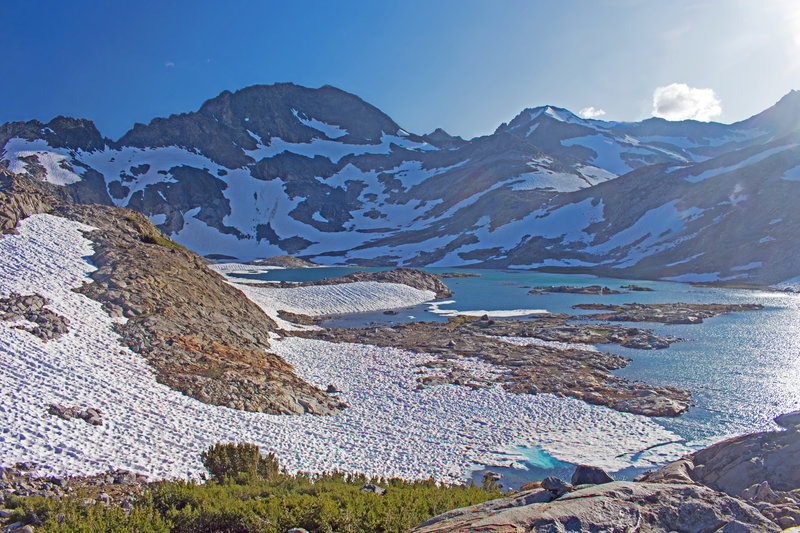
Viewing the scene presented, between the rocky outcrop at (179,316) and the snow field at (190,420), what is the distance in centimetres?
83

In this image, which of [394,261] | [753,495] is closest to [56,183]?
[394,261]

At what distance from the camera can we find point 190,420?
15.3 m

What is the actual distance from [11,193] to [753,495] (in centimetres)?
3372

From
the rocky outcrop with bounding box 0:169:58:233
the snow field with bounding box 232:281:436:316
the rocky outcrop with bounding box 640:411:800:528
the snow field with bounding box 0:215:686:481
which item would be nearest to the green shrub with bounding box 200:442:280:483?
the snow field with bounding box 0:215:686:481

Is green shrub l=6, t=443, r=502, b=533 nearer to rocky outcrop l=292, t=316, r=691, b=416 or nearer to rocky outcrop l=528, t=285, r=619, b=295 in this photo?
rocky outcrop l=292, t=316, r=691, b=416

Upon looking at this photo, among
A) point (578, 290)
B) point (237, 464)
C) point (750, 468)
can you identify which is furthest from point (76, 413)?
point (578, 290)

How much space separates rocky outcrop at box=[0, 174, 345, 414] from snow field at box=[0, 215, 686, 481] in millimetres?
833

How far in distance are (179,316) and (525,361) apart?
70.3 feet

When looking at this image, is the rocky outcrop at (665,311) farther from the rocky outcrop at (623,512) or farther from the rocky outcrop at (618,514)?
the rocky outcrop at (618,514)

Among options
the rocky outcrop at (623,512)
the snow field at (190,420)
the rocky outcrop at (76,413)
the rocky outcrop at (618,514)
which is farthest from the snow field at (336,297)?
the rocky outcrop at (618,514)

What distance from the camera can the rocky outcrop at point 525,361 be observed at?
78.7 feet

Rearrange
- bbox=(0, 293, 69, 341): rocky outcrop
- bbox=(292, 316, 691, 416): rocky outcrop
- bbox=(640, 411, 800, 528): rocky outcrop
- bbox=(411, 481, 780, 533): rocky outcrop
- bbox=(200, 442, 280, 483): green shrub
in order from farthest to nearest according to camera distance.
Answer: bbox=(292, 316, 691, 416): rocky outcrop → bbox=(0, 293, 69, 341): rocky outcrop → bbox=(200, 442, 280, 483): green shrub → bbox=(640, 411, 800, 528): rocky outcrop → bbox=(411, 481, 780, 533): rocky outcrop

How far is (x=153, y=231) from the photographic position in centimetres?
3531

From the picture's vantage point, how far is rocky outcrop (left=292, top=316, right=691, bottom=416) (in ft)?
78.7
